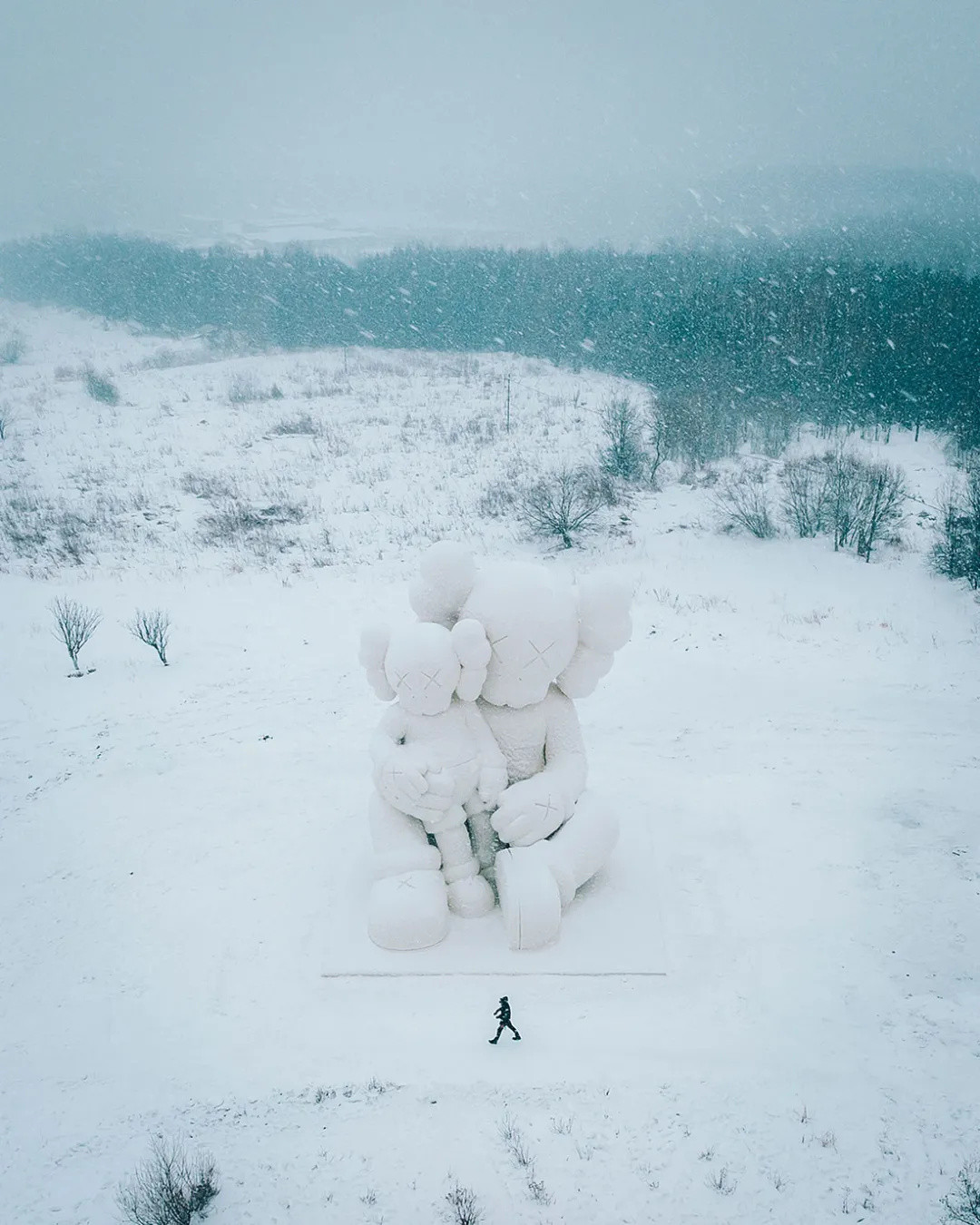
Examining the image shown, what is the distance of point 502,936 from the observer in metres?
4.76

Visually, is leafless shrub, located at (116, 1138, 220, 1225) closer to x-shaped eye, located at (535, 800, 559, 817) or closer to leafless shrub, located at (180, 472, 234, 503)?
x-shaped eye, located at (535, 800, 559, 817)

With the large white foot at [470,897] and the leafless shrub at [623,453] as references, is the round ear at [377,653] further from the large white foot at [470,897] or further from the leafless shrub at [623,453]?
the leafless shrub at [623,453]

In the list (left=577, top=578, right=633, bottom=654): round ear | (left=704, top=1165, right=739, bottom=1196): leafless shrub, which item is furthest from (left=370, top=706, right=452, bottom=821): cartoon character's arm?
(left=704, top=1165, right=739, bottom=1196): leafless shrub

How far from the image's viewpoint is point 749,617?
9.98m

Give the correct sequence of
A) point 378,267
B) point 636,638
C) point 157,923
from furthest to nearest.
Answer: point 378,267 → point 636,638 → point 157,923

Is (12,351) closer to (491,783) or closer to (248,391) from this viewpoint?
(248,391)

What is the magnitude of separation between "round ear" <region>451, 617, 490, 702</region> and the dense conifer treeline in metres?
19.5

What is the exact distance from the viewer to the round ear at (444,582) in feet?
15.1

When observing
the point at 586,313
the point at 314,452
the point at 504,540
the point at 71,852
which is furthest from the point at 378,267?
the point at 71,852

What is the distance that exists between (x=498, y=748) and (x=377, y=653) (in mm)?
1003

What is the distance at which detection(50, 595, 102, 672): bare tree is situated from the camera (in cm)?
852

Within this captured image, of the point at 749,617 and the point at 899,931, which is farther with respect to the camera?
the point at 749,617

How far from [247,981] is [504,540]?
1034cm

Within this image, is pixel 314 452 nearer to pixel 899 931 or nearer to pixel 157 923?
pixel 157 923
